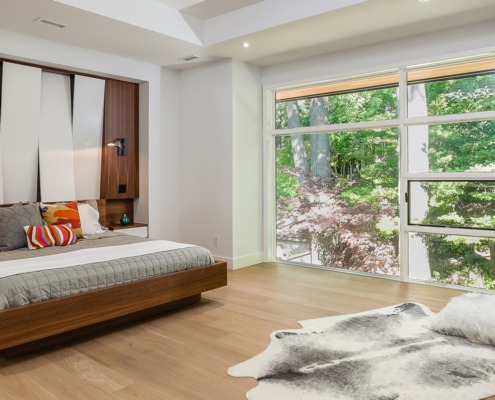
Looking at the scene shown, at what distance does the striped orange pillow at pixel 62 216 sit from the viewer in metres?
4.10

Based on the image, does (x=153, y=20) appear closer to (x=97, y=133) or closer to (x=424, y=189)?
(x=97, y=133)

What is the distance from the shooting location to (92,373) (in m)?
2.52

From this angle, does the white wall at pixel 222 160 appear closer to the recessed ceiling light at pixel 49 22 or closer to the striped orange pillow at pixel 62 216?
the striped orange pillow at pixel 62 216

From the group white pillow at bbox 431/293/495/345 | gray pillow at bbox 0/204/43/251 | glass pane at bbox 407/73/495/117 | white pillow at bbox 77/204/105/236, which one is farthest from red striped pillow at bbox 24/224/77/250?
glass pane at bbox 407/73/495/117

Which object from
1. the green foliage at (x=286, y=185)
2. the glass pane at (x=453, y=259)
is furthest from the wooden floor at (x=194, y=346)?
the green foliage at (x=286, y=185)

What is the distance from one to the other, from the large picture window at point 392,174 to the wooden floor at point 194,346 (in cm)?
46

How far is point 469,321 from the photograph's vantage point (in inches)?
118

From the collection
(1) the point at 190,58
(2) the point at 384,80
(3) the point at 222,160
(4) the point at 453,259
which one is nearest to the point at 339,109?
(2) the point at 384,80

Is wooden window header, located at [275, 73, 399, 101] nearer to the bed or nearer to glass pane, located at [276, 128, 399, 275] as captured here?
glass pane, located at [276, 128, 399, 275]

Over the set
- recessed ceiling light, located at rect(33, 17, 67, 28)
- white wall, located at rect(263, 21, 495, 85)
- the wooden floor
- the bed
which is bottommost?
the wooden floor

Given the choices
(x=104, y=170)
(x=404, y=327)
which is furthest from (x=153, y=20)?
(x=404, y=327)

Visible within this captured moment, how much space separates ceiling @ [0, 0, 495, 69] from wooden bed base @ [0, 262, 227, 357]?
239 centimetres

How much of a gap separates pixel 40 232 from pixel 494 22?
4.52 m

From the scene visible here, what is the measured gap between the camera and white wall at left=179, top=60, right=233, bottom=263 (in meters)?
5.31
